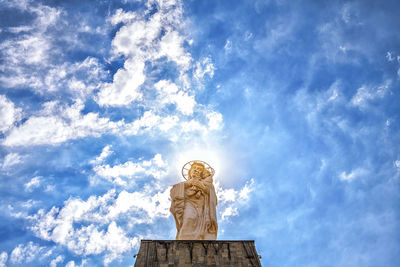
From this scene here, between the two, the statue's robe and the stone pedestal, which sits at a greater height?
the statue's robe

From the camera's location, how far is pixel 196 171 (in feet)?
90.6

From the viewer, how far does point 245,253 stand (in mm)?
17266

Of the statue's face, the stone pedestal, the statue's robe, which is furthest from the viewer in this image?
the statue's face

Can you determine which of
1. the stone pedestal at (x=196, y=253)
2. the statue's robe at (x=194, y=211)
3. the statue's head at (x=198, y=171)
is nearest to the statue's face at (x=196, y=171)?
the statue's head at (x=198, y=171)

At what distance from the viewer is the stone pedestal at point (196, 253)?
16.5 m

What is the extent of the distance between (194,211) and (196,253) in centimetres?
656

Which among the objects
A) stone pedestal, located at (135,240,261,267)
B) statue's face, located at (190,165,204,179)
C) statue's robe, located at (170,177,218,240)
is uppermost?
statue's face, located at (190,165,204,179)

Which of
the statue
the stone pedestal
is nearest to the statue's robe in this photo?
the statue

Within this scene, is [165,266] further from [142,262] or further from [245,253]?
[245,253]

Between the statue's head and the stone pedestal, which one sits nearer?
the stone pedestal

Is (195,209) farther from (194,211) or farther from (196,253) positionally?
(196,253)

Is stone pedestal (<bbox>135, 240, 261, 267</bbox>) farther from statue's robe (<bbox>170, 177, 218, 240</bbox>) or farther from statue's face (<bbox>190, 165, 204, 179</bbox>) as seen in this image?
statue's face (<bbox>190, 165, 204, 179</bbox>)

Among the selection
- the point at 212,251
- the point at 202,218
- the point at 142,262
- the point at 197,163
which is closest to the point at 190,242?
the point at 212,251

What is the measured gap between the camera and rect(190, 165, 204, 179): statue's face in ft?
89.2
